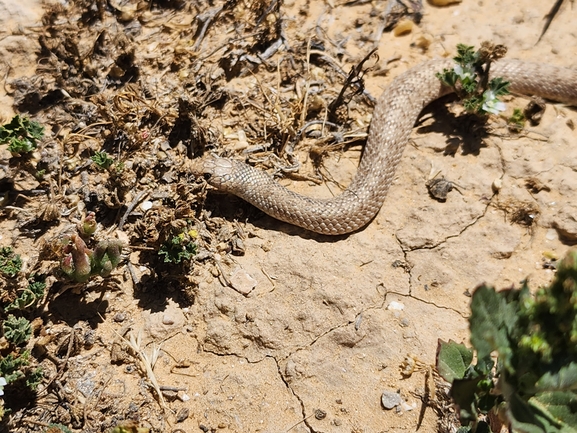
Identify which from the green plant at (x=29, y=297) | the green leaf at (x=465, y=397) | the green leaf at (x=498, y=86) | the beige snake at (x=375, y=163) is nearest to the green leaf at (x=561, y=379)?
the green leaf at (x=465, y=397)

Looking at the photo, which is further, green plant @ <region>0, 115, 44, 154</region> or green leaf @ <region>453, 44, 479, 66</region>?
green leaf @ <region>453, 44, 479, 66</region>

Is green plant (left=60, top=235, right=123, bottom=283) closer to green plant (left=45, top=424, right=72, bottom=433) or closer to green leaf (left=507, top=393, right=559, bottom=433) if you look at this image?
green plant (left=45, top=424, right=72, bottom=433)

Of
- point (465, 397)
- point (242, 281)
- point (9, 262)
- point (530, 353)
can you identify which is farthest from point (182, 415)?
point (530, 353)

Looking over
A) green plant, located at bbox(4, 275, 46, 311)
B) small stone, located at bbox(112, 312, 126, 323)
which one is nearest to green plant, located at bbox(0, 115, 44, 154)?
green plant, located at bbox(4, 275, 46, 311)

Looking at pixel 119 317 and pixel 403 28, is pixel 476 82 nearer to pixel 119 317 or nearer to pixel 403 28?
pixel 403 28

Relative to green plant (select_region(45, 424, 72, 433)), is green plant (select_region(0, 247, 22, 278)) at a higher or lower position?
higher

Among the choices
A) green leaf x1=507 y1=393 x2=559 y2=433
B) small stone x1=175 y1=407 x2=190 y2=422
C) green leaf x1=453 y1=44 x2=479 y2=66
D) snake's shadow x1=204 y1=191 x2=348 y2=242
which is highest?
green leaf x1=453 y1=44 x2=479 y2=66

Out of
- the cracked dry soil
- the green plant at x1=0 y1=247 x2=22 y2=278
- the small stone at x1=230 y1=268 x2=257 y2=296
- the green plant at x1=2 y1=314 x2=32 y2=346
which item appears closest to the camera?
the green plant at x1=2 y1=314 x2=32 y2=346
